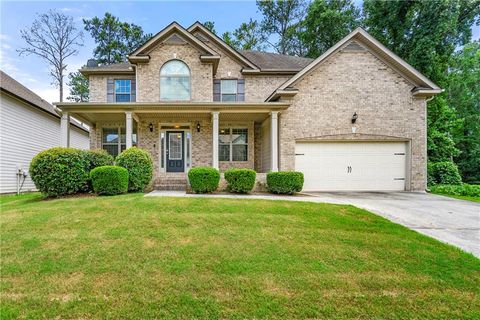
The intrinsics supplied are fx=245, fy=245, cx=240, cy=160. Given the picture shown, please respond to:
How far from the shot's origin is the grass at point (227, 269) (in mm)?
2684

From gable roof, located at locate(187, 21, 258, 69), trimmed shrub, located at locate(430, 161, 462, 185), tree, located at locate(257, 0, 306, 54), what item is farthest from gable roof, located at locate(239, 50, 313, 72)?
tree, located at locate(257, 0, 306, 54)

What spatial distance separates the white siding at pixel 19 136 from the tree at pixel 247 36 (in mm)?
17814

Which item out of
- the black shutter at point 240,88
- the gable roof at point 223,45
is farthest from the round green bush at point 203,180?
the gable roof at point 223,45

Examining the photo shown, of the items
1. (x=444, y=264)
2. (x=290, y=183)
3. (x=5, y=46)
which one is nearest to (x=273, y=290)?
(x=444, y=264)

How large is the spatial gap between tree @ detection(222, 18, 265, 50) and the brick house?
14315 mm

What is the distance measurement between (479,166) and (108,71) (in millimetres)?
28697

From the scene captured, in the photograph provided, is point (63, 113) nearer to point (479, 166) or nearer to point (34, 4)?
point (34, 4)

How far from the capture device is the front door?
41.1 feet

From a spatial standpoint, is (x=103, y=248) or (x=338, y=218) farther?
(x=338, y=218)

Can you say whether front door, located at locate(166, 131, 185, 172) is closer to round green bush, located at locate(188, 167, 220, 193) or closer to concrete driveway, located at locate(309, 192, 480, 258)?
round green bush, located at locate(188, 167, 220, 193)

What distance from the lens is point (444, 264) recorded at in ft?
12.2

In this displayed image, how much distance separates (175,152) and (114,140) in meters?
3.48

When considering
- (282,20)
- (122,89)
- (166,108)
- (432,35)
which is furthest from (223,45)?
(282,20)

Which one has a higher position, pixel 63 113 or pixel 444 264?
pixel 63 113
